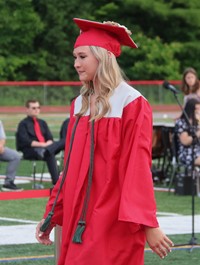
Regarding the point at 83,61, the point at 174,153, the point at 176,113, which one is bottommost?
the point at 176,113

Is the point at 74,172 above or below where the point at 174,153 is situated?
above

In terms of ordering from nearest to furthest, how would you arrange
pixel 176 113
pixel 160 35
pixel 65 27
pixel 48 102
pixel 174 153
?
1. pixel 174 153
2. pixel 48 102
3. pixel 176 113
4. pixel 65 27
5. pixel 160 35

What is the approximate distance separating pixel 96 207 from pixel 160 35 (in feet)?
161

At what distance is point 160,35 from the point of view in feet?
178

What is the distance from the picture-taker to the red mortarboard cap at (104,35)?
19.8 ft

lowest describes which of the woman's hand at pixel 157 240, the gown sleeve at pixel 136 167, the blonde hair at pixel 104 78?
the woman's hand at pixel 157 240

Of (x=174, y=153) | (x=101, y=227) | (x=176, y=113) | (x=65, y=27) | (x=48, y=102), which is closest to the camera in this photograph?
(x=101, y=227)

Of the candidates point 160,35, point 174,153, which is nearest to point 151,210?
point 174,153

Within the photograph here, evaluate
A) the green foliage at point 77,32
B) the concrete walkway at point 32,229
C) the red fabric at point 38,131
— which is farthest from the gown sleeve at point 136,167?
the green foliage at point 77,32

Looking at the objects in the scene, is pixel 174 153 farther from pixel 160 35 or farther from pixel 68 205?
pixel 160 35

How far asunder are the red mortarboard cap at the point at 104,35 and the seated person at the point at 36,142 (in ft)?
35.7

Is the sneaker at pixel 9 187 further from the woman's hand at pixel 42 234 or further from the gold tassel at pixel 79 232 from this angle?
the gold tassel at pixel 79 232

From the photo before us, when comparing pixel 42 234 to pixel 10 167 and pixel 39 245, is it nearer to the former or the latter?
pixel 39 245

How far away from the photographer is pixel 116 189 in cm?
586
